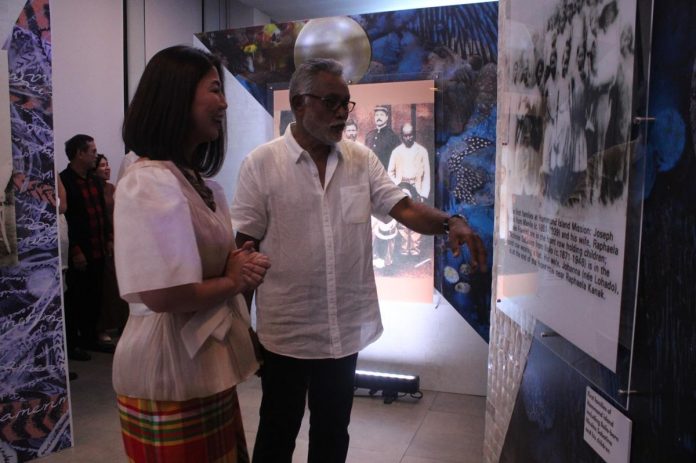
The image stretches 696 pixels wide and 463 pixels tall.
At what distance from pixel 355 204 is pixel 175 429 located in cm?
100

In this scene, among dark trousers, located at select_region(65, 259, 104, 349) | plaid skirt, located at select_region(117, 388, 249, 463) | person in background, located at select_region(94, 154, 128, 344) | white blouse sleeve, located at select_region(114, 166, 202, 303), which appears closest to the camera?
white blouse sleeve, located at select_region(114, 166, 202, 303)

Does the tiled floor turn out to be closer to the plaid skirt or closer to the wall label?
the plaid skirt

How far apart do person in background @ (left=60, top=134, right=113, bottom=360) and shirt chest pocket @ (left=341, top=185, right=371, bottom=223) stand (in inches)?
115

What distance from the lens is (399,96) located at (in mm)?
3486

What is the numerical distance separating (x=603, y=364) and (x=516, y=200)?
57cm

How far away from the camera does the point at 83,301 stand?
A: 4488 millimetres

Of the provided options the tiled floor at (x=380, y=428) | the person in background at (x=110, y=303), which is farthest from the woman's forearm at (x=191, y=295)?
the person in background at (x=110, y=303)

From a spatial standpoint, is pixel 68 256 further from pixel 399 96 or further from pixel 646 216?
pixel 646 216

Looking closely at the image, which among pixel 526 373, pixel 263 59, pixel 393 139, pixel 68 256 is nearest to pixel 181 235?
pixel 526 373

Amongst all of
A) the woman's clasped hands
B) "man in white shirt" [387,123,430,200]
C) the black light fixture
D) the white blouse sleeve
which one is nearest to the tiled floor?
the black light fixture

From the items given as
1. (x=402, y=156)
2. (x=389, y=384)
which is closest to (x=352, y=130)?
(x=402, y=156)

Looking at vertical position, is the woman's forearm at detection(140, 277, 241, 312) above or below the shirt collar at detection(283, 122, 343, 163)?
below

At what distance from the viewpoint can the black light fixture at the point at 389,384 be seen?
346 centimetres

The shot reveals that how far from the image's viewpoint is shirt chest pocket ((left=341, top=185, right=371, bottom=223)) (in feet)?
6.61
